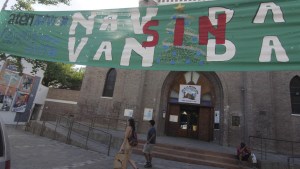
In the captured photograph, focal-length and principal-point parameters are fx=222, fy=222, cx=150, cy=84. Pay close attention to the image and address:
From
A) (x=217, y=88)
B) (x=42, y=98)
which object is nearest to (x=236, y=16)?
(x=217, y=88)

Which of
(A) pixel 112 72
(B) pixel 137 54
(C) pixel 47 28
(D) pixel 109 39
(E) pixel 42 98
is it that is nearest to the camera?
(B) pixel 137 54

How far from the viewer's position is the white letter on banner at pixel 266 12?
10.3ft

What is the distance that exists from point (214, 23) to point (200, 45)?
414 mm

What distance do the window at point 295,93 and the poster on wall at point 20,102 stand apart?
24.2 m

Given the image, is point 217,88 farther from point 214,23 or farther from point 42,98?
point 42,98

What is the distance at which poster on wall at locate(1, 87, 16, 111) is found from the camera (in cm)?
2080

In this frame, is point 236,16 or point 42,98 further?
point 42,98

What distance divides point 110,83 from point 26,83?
1035 cm

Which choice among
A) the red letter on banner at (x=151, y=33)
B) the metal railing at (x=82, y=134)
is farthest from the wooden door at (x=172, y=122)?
the red letter on banner at (x=151, y=33)

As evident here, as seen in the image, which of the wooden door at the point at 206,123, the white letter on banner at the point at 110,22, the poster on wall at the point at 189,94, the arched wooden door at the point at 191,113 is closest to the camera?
the white letter on banner at the point at 110,22

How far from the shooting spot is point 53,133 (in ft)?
43.8

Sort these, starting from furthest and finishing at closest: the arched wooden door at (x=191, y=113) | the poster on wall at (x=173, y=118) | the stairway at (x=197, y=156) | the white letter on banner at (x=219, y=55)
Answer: the poster on wall at (x=173, y=118) < the arched wooden door at (x=191, y=113) < the stairway at (x=197, y=156) < the white letter on banner at (x=219, y=55)

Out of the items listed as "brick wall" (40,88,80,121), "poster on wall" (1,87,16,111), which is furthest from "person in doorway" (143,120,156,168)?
"brick wall" (40,88,80,121)

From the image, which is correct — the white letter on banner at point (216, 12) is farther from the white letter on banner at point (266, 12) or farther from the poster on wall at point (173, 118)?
the poster on wall at point (173, 118)
